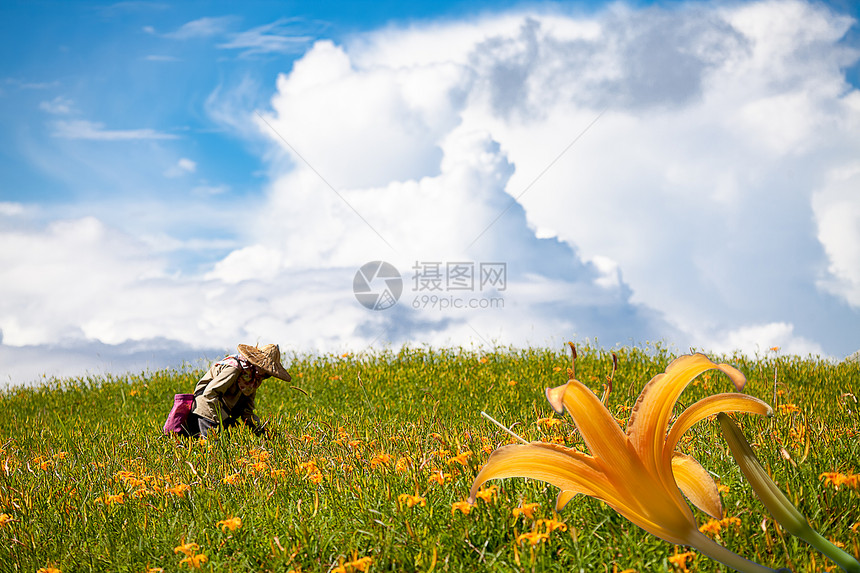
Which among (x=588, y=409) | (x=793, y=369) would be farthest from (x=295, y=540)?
(x=793, y=369)

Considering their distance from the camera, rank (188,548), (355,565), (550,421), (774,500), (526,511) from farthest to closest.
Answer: (550,421) → (188,548) → (526,511) → (355,565) → (774,500)

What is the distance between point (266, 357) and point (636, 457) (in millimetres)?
5658

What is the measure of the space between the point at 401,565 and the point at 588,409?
141 cm

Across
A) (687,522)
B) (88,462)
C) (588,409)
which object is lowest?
(88,462)

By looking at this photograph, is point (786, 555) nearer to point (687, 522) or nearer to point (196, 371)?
point (687, 522)

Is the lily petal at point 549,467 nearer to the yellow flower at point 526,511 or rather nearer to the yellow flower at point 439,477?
the yellow flower at point 526,511

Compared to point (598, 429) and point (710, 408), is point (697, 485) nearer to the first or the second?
point (710, 408)

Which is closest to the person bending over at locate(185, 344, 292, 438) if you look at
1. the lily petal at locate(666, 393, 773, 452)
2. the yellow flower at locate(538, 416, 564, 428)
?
the yellow flower at locate(538, 416, 564, 428)

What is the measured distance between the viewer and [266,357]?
666cm

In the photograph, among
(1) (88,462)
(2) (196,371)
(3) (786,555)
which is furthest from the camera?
(2) (196,371)

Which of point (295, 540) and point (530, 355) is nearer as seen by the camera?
point (295, 540)

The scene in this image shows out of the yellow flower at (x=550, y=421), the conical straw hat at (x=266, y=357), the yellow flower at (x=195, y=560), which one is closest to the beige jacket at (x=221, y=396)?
the conical straw hat at (x=266, y=357)

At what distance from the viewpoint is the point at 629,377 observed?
8.16 m

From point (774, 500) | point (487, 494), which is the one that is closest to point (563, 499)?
point (774, 500)
